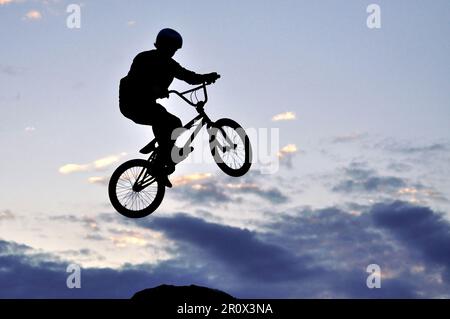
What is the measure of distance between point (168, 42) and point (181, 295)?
5576mm

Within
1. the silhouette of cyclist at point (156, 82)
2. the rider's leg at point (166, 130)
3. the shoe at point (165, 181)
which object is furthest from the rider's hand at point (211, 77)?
the shoe at point (165, 181)

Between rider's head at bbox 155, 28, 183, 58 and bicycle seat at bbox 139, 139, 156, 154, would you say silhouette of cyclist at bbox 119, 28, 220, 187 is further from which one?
bicycle seat at bbox 139, 139, 156, 154

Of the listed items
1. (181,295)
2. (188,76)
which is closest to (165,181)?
(188,76)

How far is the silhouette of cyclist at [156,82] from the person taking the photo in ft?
51.5

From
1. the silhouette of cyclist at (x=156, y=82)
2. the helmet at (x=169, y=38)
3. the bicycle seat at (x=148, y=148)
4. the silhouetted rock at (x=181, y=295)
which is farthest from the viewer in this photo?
the silhouetted rock at (x=181, y=295)

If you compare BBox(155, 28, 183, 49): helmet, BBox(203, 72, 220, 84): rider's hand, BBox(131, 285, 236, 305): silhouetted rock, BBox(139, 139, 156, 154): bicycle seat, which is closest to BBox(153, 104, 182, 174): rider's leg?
BBox(139, 139, 156, 154): bicycle seat

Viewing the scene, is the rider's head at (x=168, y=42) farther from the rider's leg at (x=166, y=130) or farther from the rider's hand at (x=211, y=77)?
the rider's leg at (x=166, y=130)
